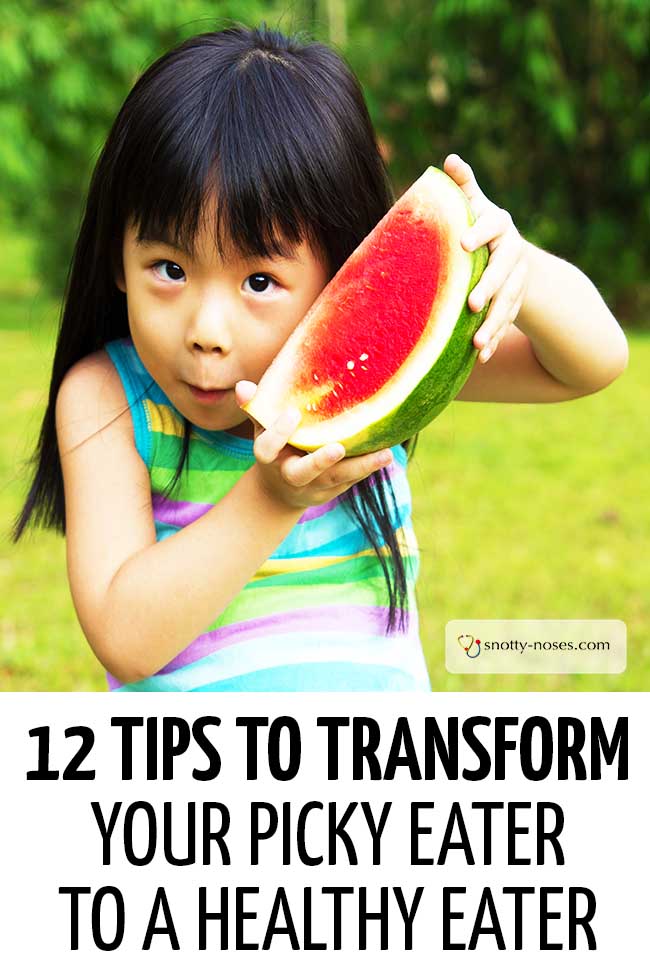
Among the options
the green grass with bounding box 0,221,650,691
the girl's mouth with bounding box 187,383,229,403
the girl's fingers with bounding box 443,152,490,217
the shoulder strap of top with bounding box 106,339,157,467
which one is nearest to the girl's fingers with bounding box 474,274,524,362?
the girl's fingers with bounding box 443,152,490,217

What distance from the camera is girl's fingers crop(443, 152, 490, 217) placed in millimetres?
1736

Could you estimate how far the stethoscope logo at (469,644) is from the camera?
101 inches

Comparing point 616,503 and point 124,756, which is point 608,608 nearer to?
point 616,503

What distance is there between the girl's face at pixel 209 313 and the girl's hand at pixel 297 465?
0.35 ft

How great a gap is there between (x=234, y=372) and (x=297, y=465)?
0.78 feet

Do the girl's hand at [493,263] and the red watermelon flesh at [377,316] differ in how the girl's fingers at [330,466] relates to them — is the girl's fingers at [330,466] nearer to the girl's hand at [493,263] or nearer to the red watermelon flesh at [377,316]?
the red watermelon flesh at [377,316]

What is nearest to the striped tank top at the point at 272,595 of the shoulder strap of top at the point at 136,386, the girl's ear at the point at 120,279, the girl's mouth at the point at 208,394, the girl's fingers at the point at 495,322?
the shoulder strap of top at the point at 136,386

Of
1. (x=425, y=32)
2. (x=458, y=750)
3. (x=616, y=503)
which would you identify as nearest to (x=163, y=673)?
(x=458, y=750)

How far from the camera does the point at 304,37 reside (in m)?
2.08

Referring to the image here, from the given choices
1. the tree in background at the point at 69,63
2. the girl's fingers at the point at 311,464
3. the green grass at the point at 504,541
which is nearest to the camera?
the girl's fingers at the point at 311,464

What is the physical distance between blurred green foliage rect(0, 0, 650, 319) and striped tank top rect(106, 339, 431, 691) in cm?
905

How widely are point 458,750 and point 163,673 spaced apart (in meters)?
0.54

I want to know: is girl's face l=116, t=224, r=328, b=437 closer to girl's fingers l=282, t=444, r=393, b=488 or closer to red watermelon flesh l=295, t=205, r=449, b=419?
red watermelon flesh l=295, t=205, r=449, b=419

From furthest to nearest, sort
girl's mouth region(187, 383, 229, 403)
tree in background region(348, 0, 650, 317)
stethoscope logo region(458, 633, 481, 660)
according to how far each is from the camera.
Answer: tree in background region(348, 0, 650, 317), stethoscope logo region(458, 633, 481, 660), girl's mouth region(187, 383, 229, 403)
